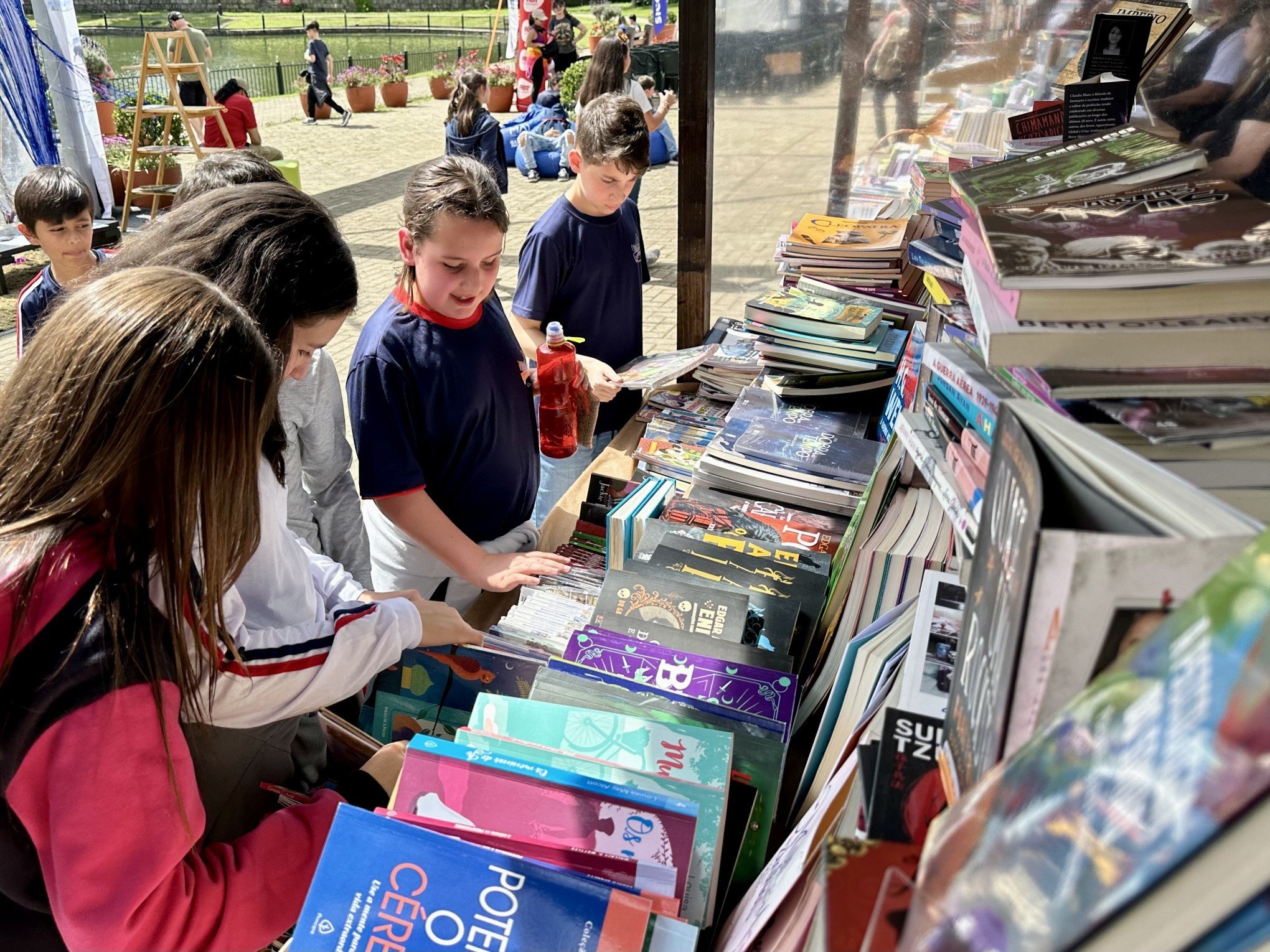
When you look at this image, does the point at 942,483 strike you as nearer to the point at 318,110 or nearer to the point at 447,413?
the point at 447,413

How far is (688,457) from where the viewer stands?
2.31 metres

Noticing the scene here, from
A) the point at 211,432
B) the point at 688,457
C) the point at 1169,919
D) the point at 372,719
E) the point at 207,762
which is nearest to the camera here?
the point at 1169,919

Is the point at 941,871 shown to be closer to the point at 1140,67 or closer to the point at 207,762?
the point at 207,762

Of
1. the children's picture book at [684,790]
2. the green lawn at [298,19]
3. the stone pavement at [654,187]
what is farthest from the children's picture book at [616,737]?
the green lawn at [298,19]

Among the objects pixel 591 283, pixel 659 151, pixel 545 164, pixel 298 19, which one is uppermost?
pixel 298 19

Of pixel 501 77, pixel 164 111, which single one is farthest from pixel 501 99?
pixel 164 111

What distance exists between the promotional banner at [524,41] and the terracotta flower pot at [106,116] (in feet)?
16.9

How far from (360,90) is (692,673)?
1806cm

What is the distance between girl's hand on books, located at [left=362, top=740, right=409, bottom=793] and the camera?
135cm

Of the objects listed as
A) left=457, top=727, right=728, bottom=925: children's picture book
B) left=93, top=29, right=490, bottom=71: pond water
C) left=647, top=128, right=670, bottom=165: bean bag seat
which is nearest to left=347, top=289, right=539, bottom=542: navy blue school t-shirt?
left=457, top=727, right=728, bottom=925: children's picture book

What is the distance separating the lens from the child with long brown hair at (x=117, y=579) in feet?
3.12

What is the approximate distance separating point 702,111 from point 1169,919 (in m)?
2.88

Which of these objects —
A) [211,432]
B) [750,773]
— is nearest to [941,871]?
[750,773]

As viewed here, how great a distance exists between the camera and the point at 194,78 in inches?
445
